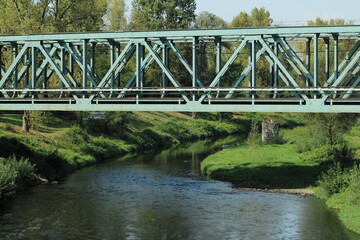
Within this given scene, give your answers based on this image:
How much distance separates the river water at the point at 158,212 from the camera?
3191 centimetres

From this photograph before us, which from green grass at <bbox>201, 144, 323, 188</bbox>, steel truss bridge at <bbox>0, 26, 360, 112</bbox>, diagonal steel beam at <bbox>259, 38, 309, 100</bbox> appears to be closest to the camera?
steel truss bridge at <bbox>0, 26, 360, 112</bbox>

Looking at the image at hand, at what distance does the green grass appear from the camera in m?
45.6

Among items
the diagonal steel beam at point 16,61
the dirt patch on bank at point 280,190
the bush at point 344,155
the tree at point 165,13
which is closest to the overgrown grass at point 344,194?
the dirt patch on bank at point 280,190

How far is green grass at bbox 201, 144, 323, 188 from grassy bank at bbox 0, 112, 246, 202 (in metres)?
11.9

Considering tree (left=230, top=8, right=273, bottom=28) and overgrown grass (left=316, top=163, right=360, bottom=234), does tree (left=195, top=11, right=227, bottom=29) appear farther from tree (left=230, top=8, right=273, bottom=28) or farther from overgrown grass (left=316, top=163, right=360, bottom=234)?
overgrown grass (left=316, top=163, right=360, bottom=234)

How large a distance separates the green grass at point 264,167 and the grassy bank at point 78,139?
11.9 metres

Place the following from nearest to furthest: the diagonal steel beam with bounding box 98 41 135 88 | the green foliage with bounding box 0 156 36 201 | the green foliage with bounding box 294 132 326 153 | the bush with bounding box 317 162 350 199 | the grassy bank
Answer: the diagonal steel beam with bounding box 98 41 135 88, the green foliage with bounding box 0 156 36 201, the bush with bounding box 317 162 350 199, the grassy bank, the green foliage with bounding box 294 132 326 153

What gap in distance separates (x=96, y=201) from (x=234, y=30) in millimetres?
14296

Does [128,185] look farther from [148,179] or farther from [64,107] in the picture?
[64,107]

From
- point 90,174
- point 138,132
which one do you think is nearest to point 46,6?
point 138,132

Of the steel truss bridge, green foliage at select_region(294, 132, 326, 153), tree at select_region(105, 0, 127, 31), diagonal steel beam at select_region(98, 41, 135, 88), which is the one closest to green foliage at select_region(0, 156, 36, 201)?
the steel truss bridge

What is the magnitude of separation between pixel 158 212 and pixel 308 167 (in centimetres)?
1626

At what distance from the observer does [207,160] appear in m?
57.2

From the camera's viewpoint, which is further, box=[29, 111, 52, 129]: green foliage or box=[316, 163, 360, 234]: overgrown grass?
box=[29, 111, 52, 129]: green foliage
